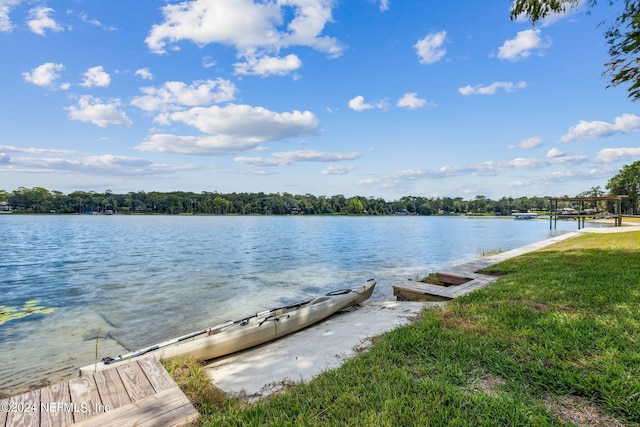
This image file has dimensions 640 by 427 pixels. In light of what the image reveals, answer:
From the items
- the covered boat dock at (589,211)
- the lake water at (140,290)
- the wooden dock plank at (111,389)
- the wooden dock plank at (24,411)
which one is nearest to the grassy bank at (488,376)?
the wooden dock plank at (111,389)

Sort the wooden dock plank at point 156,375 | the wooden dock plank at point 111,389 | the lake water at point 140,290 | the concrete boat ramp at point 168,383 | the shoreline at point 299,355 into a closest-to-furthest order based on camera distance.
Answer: the concrete boat ramp at point 168,383, the wooden dock plank at point 111,389, the wooden dock plank at point 156,375, the shoreline at point 299,355, the lake water at point 140,290

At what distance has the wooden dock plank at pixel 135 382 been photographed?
117 inches

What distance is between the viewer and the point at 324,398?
2861 mm

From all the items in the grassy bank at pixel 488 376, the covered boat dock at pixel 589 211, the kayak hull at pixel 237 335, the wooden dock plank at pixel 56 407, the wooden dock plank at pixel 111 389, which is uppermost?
the covered boat dock at pixel 589 211

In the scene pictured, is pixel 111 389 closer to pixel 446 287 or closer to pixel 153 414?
pixel 153 414

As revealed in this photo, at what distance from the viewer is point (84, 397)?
2.92 metres

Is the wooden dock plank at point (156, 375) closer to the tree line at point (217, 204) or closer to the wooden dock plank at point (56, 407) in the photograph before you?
the wooden dock plank at point (56, 407)

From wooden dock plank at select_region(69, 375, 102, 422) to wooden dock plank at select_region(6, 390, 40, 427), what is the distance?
0.25 m

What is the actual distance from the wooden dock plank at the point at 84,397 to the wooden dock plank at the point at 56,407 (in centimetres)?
4

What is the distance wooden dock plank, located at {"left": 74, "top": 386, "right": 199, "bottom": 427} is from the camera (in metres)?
2.55

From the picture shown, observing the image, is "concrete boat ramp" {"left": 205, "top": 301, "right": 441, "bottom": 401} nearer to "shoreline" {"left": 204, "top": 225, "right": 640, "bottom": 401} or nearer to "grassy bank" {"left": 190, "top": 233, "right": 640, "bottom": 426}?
"shoreline" {"left": 204, "top": 225, "right": 640, "bottom": 401}

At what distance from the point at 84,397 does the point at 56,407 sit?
0.20 meters

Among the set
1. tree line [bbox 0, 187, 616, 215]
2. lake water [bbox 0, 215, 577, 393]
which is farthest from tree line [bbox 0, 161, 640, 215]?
lake water [bbox 0, 215, 577, 393]

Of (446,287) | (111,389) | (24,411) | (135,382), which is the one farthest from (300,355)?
A: (446,287)
